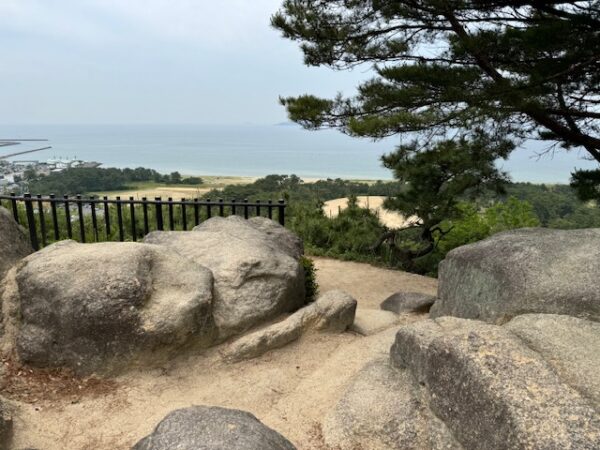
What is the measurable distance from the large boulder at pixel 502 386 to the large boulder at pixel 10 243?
3.54 m

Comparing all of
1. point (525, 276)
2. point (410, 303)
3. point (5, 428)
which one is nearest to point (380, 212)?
point (410, 303)

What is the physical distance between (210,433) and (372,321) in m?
2.98

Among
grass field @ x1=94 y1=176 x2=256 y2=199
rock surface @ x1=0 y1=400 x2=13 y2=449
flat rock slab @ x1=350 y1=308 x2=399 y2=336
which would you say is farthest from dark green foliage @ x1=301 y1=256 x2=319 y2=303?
grass field @ x1=94 y1=176 x2=256 y2=199

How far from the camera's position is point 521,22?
19.7ft

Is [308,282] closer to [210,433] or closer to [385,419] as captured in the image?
[385,419]

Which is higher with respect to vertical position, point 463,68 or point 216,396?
point 463,68

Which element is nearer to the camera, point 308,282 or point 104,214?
point 308,282

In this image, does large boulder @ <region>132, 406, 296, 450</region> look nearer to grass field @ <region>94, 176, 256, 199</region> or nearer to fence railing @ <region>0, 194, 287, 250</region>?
fence railing @ <region>0, 194, 287, 250</region>

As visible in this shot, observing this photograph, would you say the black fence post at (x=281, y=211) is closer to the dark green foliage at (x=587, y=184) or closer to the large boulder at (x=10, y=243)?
the large boulder at (x=10, y=243)

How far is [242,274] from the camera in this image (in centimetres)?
427

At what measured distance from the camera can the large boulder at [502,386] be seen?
2.19m

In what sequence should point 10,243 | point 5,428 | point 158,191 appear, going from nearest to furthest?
point 5,428 < point 10,243 < point 158,191

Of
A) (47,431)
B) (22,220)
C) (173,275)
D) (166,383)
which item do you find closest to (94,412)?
(47,431)

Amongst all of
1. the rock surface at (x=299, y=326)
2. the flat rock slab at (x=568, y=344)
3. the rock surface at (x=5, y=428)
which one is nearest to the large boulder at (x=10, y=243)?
the rock surface at (x=5, y=428)
